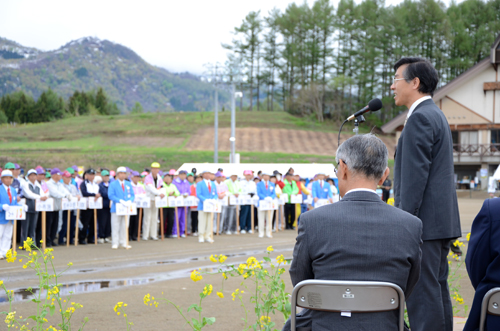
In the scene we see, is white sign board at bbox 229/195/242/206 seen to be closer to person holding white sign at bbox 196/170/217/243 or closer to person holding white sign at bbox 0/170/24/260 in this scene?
person holding white sign at bbox 196/170/217/243

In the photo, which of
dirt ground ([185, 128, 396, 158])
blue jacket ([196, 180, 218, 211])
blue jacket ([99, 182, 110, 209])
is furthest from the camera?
dirt ground ([185, 128, 396, 158])

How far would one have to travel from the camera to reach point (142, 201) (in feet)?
49.9

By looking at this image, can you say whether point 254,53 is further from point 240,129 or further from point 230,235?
point 230,235

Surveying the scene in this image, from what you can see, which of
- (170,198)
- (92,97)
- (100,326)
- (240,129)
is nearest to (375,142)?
(100,326)

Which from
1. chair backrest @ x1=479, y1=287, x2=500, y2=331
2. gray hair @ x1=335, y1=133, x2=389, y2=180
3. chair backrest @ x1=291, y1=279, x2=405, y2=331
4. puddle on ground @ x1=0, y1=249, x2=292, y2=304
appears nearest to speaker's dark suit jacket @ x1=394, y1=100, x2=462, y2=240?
gray hair @ x1=335, y1=133, x2=389, y2=180

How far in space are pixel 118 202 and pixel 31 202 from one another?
7.04 ft

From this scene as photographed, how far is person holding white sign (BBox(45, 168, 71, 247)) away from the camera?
1374 centimetres

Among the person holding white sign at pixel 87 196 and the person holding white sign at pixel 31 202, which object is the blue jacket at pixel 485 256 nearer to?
the person holding white sign at pixel 31 202

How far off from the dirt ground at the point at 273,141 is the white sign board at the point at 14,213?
1791 inches

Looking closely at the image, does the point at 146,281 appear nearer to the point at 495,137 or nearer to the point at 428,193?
the point at 428,193

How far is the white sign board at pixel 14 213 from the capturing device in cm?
1152

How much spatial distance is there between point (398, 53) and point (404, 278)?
243 feet

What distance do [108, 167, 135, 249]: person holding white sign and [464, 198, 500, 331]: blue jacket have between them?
11.7 metres

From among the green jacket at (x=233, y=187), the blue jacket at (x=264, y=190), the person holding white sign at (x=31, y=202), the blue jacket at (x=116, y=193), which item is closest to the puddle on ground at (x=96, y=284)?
the blue jacket at (x=116, y=193)
